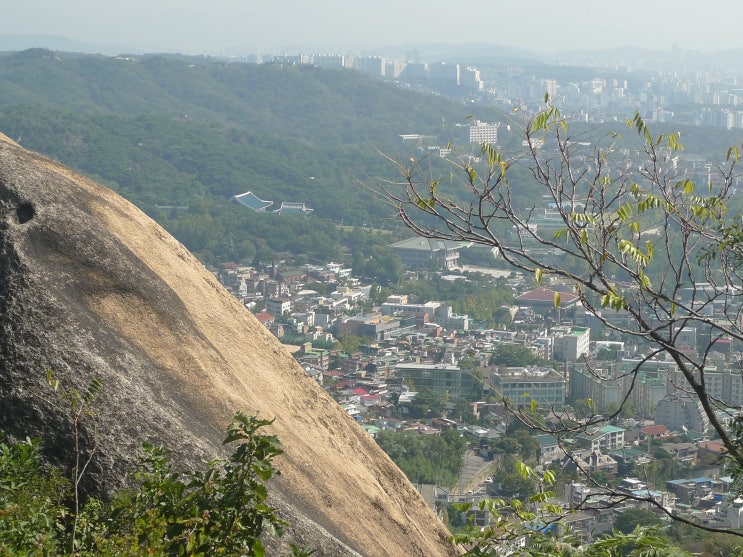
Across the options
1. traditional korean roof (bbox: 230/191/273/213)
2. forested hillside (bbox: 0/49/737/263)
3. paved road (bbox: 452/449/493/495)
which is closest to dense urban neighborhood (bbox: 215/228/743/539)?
paved road (bbox: 452/449/493/495)

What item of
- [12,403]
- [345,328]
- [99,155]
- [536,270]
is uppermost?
[536,270]

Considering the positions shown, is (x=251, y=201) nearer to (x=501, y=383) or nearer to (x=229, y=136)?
(x=229, y=136)

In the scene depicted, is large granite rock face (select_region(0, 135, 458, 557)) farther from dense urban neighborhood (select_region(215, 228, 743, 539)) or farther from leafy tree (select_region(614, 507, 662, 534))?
leafy tree (select_region(614, 507, 662, 534))

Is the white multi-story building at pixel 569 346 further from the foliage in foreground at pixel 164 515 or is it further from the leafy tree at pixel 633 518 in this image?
the foliage in foreground at pixel 164 515

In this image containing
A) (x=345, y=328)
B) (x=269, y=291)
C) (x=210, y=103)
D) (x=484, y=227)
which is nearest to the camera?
(x=484, y=227)

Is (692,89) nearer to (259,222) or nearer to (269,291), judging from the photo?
(259,222)

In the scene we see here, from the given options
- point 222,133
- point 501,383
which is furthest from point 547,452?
point 222,133

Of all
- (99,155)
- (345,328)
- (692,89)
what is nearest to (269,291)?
(345,328)
